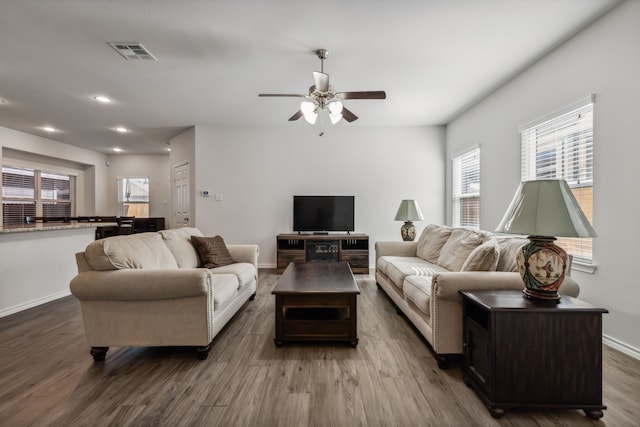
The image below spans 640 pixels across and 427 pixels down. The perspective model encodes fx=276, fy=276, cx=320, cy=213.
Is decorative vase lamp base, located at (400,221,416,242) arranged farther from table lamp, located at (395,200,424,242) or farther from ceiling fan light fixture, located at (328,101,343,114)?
ceiling fan light fixture, located at (328,101,343,114)

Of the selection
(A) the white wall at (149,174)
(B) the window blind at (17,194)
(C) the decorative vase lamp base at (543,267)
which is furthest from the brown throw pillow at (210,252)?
(B) the window blind at (17,194)

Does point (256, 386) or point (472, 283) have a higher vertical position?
point (472, 283)

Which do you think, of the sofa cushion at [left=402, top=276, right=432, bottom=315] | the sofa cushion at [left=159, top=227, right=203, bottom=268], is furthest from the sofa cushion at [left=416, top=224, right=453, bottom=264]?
the sofa cushion at [left=159, top=227, right=203, bottom=268]

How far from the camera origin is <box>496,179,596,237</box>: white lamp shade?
4.87 feet

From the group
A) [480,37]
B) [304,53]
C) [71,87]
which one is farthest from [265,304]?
[71,87]

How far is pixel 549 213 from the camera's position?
1.52 meters

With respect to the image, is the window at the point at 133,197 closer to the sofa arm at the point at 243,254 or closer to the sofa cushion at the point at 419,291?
the sofa arm at the point at 243,254

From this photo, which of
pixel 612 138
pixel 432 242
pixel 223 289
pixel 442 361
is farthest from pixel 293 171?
pixel 612 138

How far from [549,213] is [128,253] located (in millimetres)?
2796

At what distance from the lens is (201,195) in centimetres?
521

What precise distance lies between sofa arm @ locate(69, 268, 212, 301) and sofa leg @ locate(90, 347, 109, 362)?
402 millimetres

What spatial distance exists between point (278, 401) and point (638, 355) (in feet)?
8.42

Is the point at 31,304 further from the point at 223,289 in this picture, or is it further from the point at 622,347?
the point at 622,347

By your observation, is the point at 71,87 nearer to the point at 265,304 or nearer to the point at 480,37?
the point at 265,304
